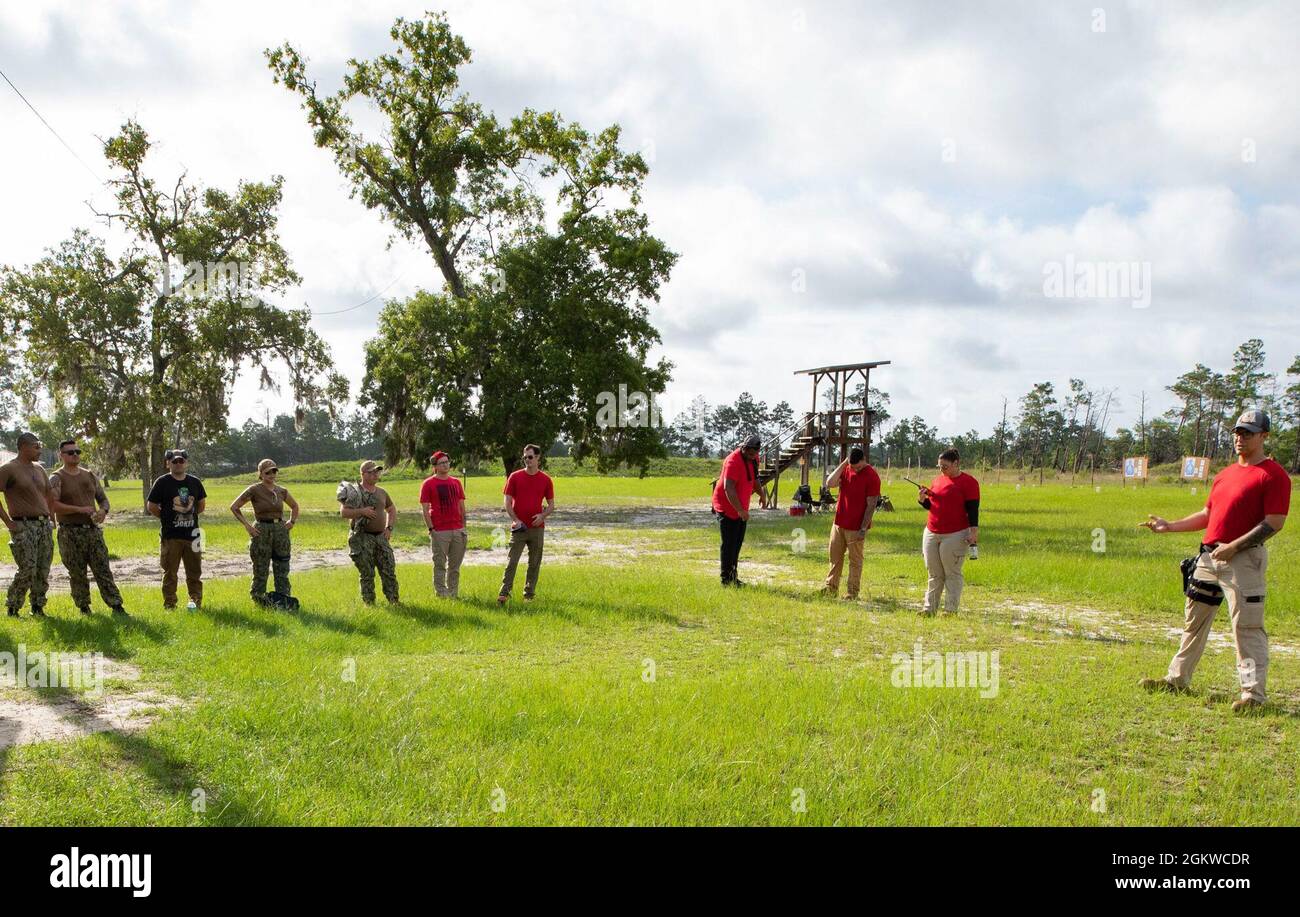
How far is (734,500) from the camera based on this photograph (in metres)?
12.6

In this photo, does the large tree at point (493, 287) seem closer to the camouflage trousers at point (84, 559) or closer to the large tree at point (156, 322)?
the large tree at point (156, 322)

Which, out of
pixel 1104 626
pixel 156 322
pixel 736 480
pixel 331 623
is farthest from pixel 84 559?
pixel 156 322

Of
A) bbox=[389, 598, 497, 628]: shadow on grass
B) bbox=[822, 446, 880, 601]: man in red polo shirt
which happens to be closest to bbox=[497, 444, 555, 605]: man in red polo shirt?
bbox=[389, 598, 497, 628]: shadow on grass

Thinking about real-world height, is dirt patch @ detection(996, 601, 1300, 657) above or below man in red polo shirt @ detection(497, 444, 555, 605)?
below

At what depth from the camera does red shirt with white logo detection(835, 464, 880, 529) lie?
11875 millimetres

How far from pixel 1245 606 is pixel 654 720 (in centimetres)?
490

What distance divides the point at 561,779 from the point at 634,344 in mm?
30100

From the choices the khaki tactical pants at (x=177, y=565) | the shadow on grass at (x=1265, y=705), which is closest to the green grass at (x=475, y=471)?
the khaki tactical pants at (x=177, y=565)

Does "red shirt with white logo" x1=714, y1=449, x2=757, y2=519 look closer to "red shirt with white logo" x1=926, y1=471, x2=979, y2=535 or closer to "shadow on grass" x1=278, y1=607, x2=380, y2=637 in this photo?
"red shirt with white logo" x1=926, y1=471, x2=979, y2=535

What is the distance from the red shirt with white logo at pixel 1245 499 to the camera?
6160 mm

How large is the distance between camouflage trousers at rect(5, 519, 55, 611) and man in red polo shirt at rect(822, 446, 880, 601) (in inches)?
418

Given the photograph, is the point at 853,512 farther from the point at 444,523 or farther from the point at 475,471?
the point at 475,471

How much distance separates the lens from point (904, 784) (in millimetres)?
4832
